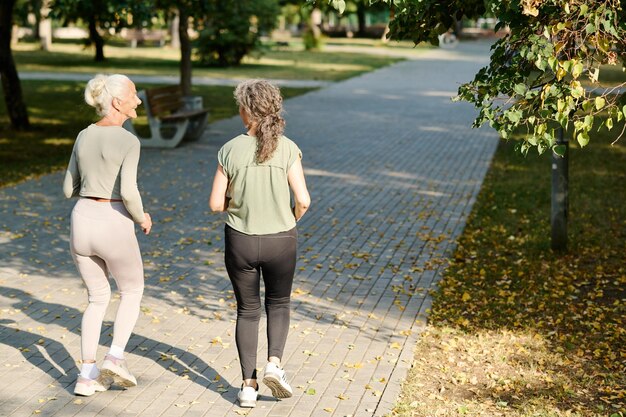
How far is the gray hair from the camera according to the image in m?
5.15

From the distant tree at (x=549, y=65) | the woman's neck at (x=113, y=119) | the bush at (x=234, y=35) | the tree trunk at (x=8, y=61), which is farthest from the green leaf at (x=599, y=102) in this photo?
the bush at (x=234, y=35)

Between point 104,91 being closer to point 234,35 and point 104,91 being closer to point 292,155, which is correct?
point 292,155

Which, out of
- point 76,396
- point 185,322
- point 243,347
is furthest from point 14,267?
point 243,347

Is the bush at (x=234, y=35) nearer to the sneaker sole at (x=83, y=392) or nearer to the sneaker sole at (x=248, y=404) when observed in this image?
the sneaker sole at (x=83, y=392)

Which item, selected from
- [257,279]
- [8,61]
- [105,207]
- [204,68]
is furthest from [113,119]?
[204,68]

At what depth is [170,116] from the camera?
16.5 meters

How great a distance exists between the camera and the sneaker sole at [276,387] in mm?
5258

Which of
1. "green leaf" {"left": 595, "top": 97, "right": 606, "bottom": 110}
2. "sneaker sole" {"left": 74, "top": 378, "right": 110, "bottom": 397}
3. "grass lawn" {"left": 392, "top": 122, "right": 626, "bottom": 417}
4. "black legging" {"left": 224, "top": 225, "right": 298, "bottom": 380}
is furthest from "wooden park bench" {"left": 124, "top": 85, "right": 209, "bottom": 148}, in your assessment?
"green leaf" {"left": 595, "top": 97, "right": 606, "bottom": 110}

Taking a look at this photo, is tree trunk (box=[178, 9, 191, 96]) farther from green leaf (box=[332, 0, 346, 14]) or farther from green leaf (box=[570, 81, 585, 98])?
green leaf (box=[570, 81, 585, 98])

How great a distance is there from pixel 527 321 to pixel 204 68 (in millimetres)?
32874

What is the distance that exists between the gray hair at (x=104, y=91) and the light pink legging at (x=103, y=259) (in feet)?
1.76

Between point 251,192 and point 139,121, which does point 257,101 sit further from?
point 139,121

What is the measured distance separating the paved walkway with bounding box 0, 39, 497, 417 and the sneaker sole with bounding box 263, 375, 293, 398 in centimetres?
7

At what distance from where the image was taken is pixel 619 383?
5.94m
